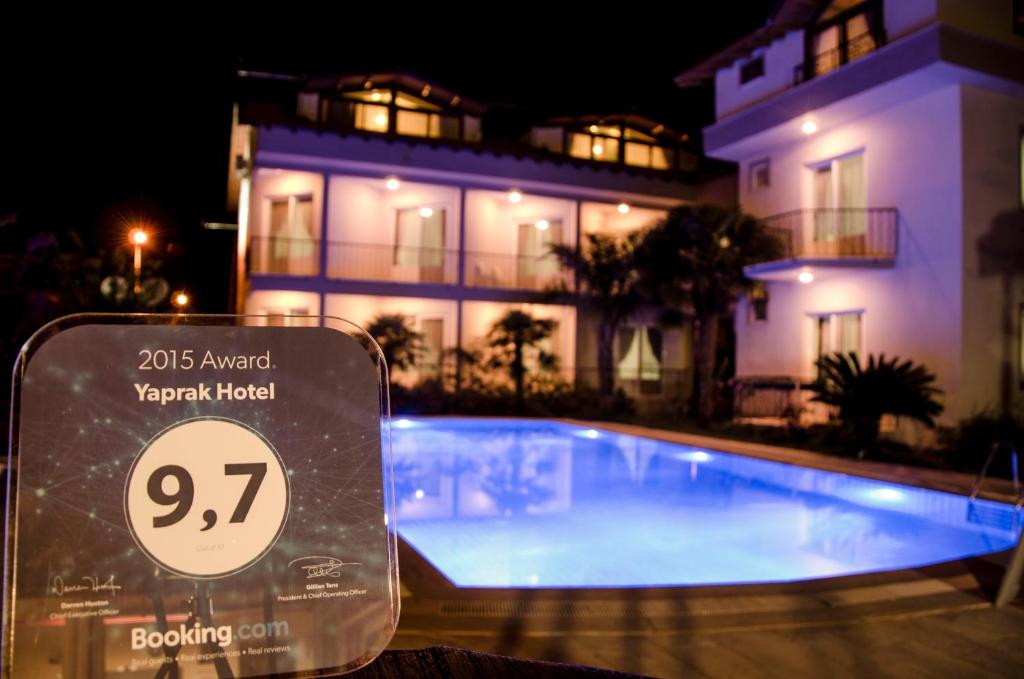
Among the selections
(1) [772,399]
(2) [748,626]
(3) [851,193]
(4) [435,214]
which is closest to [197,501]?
(2) [748,626]

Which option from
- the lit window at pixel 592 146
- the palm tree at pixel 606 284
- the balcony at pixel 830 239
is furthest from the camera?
the lit window at pixel 592 146

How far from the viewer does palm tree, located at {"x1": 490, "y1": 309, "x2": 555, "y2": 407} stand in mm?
18234

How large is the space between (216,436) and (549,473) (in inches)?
368

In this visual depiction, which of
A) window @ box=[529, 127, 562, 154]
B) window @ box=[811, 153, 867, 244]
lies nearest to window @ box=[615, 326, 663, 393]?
window @ box=[529, 127, 562, 154]

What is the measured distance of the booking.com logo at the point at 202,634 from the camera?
1.23m

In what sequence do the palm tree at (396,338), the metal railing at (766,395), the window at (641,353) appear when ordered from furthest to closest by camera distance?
the window at (641,353)
the palm tree at (396,338)
the metal railing at (766,395)

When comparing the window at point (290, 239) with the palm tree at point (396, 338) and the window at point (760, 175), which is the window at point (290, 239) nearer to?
the palm tree at point (396, 338)

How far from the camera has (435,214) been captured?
21.1m

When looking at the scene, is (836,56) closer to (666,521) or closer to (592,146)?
(592,146)

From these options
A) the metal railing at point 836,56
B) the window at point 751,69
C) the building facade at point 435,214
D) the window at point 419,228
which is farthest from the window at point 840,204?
the window at point 419,228

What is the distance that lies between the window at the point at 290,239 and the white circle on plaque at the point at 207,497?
1795 centimetres

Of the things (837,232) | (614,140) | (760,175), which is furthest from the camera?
(614,140)

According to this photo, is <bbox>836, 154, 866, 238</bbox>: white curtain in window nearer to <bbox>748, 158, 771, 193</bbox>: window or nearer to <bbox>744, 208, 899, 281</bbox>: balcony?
<bbox>744, 208, 899, 281</bbox>: balcony

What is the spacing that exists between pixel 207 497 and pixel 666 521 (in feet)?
22.1
